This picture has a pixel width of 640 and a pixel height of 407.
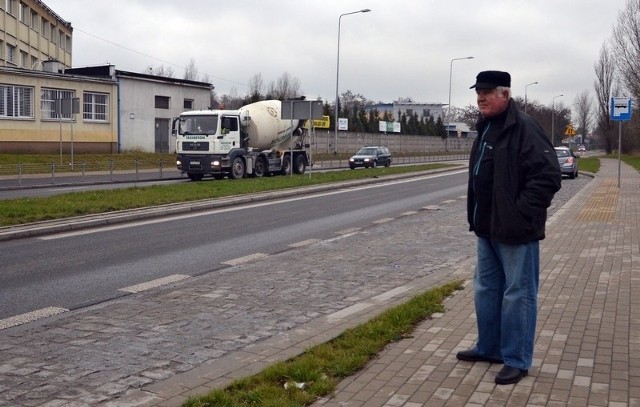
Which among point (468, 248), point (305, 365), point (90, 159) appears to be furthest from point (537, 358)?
point (90, 159)

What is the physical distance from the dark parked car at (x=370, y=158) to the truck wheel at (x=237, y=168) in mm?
17718

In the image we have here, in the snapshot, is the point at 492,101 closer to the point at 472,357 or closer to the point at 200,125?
the point at 472,357

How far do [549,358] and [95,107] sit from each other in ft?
150

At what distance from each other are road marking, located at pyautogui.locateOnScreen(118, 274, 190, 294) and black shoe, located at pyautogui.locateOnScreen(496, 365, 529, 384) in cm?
494

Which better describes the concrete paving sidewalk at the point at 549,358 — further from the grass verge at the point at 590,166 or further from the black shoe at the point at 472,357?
the grass verge at the point at 590,166

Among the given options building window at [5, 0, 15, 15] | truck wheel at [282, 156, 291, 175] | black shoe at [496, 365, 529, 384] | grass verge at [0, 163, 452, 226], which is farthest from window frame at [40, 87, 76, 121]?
black shoe at [496, 365, 529, 384]

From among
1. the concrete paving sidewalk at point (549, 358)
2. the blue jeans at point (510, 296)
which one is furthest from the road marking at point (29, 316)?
the blue jeans at point (510, 296)

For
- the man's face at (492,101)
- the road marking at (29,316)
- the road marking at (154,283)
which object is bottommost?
the road marking at (29,316)

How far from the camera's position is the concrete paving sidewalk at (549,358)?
4777 millimetres

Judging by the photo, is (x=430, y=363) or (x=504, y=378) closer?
(x=504, y=378)

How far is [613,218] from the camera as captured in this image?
54.4 ft

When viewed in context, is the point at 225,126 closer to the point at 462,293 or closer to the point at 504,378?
the point at 462,293

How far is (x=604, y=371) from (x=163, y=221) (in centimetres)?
1194

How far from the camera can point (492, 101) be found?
521cm
